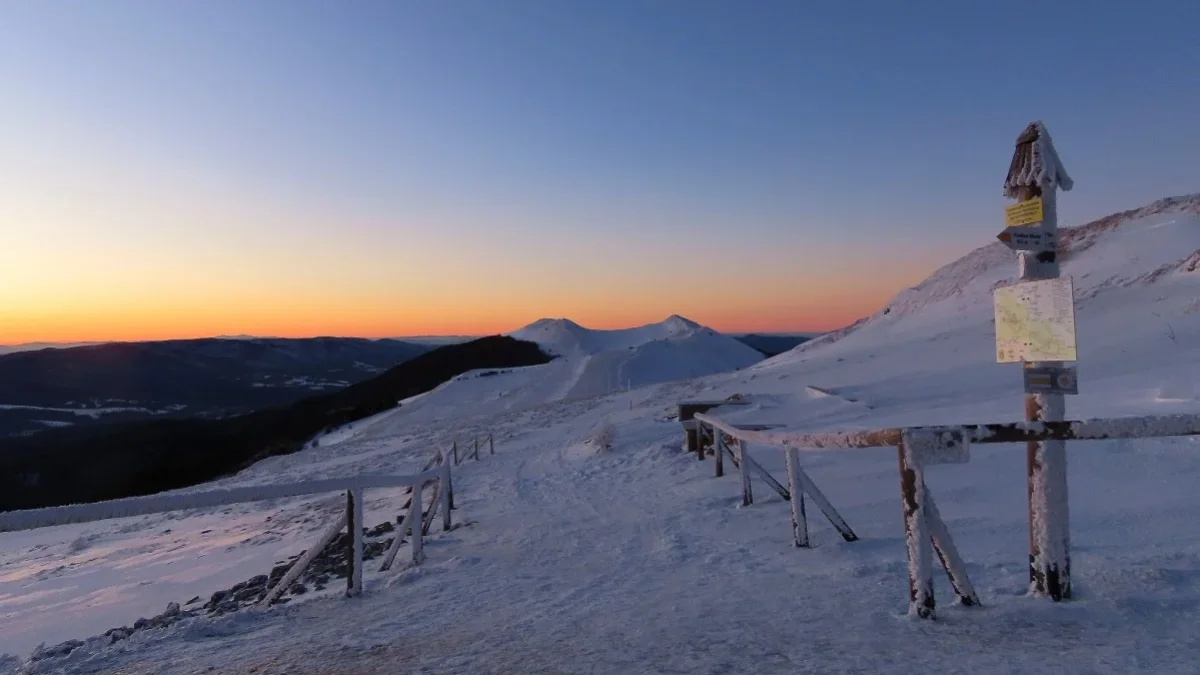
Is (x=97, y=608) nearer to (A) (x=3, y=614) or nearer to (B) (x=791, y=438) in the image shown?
(A) (x=3, y=614)

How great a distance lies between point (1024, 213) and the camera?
4234 millimetres

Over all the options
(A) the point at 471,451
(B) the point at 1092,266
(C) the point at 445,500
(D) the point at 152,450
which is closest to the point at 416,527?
(C) the point at 445,500

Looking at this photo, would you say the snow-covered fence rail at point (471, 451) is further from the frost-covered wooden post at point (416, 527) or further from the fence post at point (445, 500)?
the frost-covered wooden post at point (416, 527)

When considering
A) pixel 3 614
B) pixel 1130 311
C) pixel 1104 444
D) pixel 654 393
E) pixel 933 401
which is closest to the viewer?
pixel 1104 444

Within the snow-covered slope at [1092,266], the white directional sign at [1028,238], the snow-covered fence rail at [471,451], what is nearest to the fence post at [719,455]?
the white directional sign at [1028,238]

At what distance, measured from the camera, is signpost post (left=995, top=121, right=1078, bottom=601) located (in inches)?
159

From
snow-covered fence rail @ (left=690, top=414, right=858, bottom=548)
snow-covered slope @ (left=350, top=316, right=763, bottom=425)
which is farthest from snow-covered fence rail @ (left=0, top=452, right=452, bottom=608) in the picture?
snow-covered slope @ (left=350, top=316, right=763, bottom=425)

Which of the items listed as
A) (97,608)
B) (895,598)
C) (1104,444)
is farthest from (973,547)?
(97,608)

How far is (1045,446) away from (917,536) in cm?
91

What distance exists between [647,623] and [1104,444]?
586 centimetres

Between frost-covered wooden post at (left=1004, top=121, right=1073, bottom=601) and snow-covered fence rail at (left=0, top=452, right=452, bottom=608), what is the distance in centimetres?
447

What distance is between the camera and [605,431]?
16.6m

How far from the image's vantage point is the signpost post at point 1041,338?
13.3ft

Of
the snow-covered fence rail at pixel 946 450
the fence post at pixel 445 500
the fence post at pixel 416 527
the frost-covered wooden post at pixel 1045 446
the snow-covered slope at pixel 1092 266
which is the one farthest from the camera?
the snow-covered slope at pixel 1092 266
